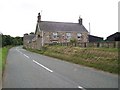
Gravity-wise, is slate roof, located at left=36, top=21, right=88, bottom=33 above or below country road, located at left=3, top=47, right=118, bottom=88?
above

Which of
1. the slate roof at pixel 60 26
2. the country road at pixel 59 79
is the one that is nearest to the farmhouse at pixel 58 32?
the slate roof at pixel 60 26

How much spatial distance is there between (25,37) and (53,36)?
51179mm

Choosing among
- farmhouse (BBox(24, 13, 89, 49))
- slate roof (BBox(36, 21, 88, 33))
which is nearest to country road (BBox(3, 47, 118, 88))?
farmhouse (BBox(24, 13, 89, 49))

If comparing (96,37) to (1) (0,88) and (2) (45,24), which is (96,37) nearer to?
(2) (45,24)

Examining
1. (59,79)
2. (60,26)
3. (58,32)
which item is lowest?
(59,79)

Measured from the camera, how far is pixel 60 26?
79.9 meters

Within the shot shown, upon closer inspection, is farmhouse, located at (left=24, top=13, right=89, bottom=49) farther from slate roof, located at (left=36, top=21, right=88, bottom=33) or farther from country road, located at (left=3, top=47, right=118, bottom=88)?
country road, located at (left=3, top=47, right=118, bottom=88)

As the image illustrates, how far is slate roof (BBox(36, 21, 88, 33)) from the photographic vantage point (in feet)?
253

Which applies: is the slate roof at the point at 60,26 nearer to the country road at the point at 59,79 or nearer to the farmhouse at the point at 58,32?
the farmhouse at the point at 58,32

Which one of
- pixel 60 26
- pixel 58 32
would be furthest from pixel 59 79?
pixel 60 26

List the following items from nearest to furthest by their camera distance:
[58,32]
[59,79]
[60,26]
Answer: [59,79] < [58,32] < [60,26]

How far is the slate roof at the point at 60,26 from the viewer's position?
253 feet

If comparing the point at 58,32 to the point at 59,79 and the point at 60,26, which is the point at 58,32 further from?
the point at 59,79

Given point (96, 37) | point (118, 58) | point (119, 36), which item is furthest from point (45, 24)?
point (118, 58)
